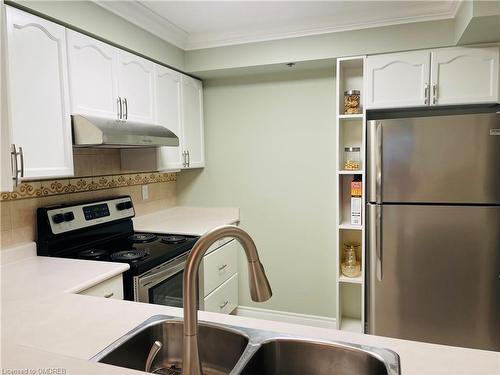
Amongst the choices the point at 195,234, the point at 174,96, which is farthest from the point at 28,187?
the point at 174,96

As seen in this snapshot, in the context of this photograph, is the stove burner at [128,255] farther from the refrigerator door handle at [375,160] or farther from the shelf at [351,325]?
the shelf at [351,325]

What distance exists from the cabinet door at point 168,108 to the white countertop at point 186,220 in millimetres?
448

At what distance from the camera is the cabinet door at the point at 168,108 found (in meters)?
2.60

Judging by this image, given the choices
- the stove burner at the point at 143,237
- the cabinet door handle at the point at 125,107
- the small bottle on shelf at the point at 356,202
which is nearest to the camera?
the cabinet door handle at the point at 125,107

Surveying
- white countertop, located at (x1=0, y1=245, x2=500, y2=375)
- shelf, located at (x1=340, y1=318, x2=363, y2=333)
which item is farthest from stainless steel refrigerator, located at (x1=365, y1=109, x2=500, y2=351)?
white countertop, located at (x1=0, y1=245, x2=500, y2=375)

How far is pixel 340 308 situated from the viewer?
2773 millimetres

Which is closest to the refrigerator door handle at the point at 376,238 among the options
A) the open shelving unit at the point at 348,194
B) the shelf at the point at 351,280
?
the open shelving unit at the point at 348,194

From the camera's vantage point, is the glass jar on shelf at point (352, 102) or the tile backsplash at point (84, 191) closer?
the tile backsplash at point (84, 191)

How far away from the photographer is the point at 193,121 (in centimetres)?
306

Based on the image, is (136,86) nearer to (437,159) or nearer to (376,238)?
(376,238)

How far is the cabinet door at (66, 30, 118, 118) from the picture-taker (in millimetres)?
1887

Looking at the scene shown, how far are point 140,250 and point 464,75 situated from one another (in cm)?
227

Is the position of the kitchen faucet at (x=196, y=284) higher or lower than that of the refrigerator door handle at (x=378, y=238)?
higher

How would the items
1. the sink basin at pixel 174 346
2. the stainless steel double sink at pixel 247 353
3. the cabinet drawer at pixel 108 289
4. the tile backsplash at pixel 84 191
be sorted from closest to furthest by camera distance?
the stainless steel double sink at pixel 247 353, the sink basin at pixel 174 346, the cabinet drawer at pixel 108 289, the tile backsplash at pixel 84 191
